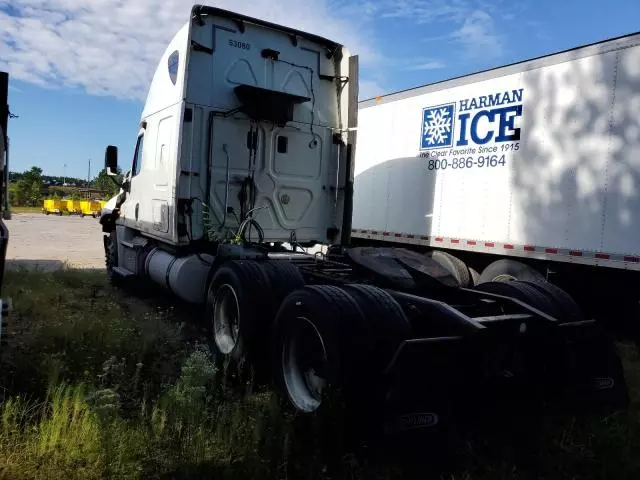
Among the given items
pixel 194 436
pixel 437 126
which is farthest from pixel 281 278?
pixel 437 126

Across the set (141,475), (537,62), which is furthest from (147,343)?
(537,62)

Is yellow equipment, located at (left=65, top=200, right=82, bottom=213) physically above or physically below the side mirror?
below

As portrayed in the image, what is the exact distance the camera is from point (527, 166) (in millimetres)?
7535

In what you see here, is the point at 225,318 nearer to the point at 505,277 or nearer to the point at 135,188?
the point at 135,188

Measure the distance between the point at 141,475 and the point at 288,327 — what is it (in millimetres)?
1524

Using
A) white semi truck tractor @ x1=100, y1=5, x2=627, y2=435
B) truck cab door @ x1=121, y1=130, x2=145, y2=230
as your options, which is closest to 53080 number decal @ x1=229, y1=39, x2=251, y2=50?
white semi truck tractor @ x1=100, y1=5, x2=627, y2=435

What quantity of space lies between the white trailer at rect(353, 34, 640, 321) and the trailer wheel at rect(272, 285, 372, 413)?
4.23 m

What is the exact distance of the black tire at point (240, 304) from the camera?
15.9 feet

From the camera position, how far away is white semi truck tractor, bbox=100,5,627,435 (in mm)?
3537

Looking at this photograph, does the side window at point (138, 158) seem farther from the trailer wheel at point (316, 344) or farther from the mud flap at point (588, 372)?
the mud flap at point (588, 372)

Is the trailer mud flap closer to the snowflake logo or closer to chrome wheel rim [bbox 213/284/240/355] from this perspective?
chrome wheel rim [bbox 213/284/240/355]

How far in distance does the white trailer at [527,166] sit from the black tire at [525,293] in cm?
232

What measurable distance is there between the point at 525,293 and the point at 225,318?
2.83 meters

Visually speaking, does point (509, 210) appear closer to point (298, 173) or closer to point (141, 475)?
→ point (298, 173)
